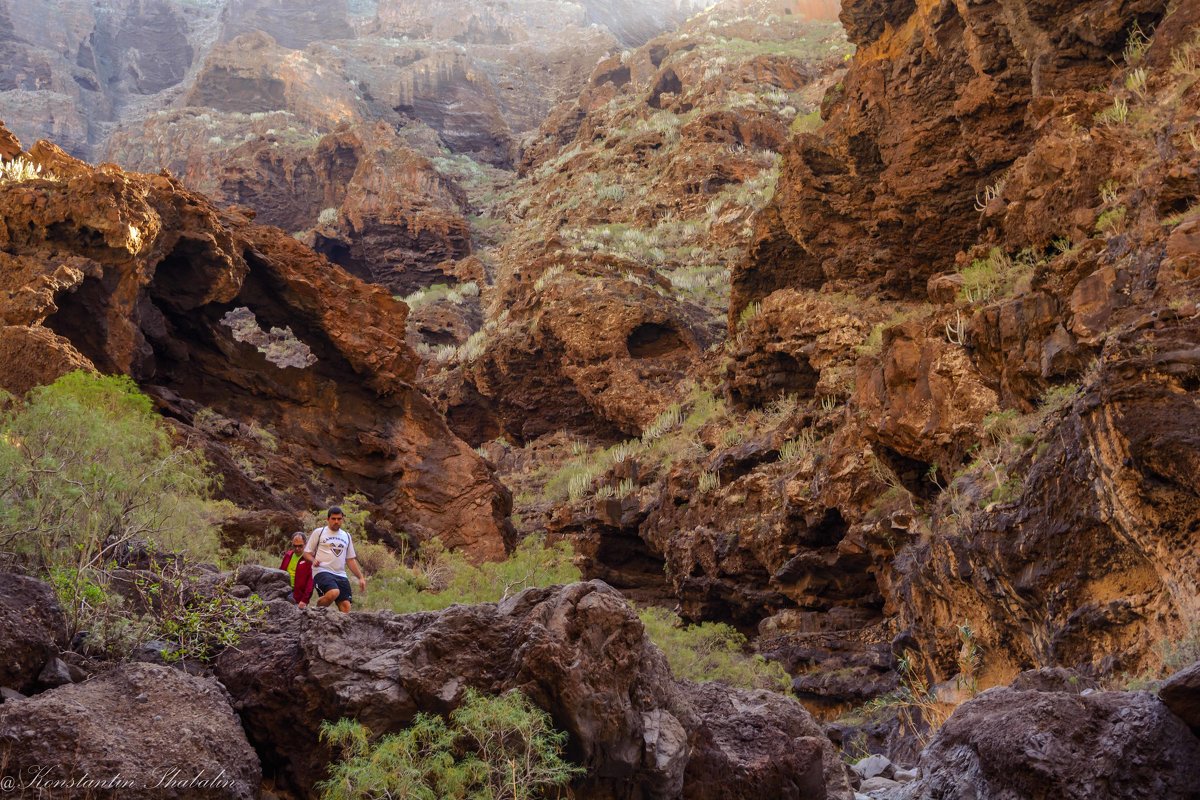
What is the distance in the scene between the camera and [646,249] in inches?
1390

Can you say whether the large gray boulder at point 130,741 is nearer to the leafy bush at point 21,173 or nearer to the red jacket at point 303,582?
the red jacket at point 303,582

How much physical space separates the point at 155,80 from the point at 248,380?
264ft

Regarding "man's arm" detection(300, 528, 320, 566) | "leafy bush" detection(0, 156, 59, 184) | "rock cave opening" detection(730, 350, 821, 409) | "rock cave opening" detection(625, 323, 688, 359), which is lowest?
"man's arm" detection(300, 528, 320, 566)

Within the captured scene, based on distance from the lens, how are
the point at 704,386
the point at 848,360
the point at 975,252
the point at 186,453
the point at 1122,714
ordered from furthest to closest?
1. the point at 704,386
2. the point at 848,360
3. the point at 975,252
4. the point at 186,453
5. the point at 1122,714

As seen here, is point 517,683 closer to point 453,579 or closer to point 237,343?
point 453,579

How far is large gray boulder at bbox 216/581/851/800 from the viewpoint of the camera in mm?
5707

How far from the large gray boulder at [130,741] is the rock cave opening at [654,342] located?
2232 cm

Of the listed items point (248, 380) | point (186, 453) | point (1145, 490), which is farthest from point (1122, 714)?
point (248, 380)

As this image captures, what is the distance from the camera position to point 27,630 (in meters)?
5.03

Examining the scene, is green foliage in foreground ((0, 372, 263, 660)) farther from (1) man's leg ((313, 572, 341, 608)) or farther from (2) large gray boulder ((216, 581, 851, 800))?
(1) man's leg ((313, 572, 341, 608))

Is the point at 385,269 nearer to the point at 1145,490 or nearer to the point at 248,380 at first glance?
the point at 248,380

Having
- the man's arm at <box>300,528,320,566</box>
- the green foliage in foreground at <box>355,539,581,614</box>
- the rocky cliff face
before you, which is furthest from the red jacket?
the rocky cliff face

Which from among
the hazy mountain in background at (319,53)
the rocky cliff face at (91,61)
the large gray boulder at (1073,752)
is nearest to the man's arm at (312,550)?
the large gray boulder at (1073,752)

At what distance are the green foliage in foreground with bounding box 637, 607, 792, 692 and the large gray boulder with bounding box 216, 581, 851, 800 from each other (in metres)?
4.86
